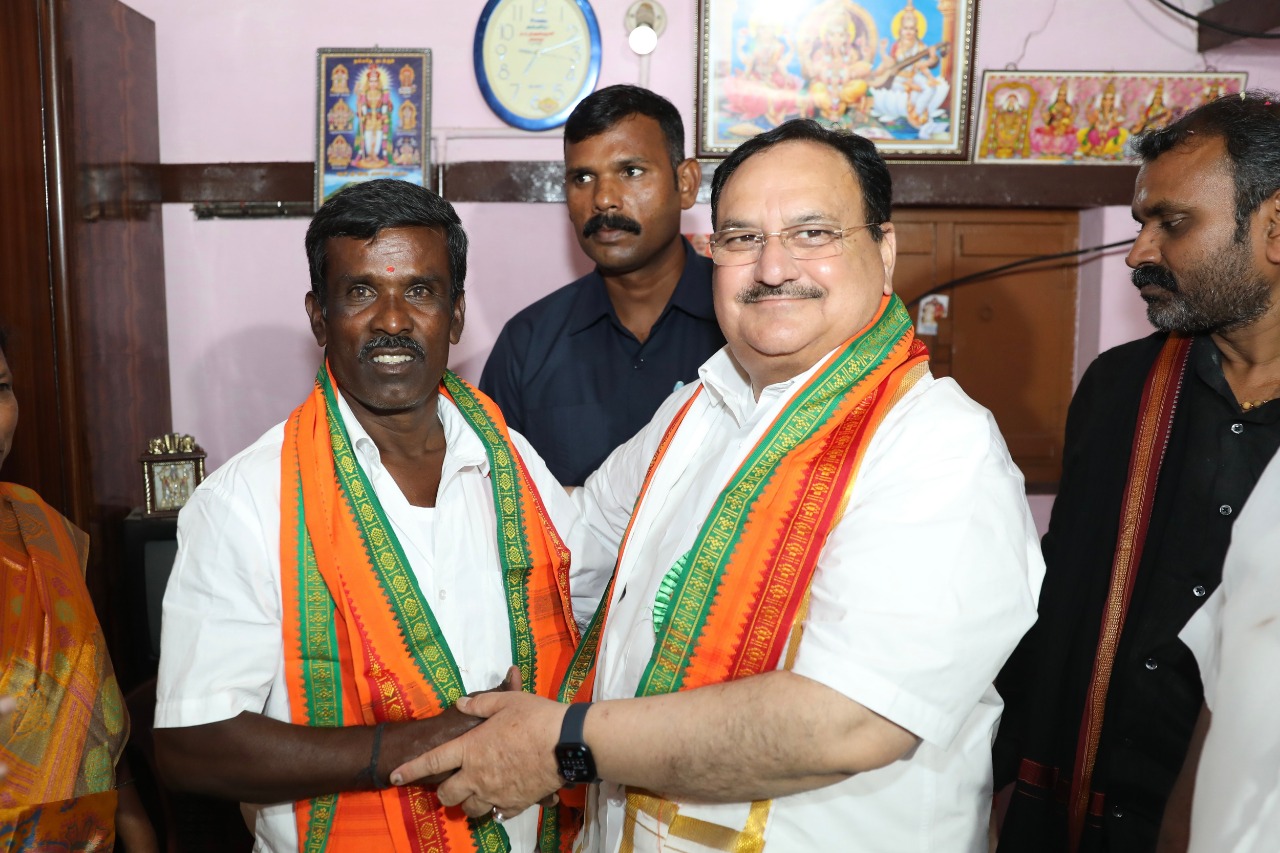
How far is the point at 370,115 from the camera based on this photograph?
10.7ft

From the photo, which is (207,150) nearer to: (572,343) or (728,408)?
(572,343)

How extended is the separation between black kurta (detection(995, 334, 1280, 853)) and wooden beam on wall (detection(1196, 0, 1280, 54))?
1727mm

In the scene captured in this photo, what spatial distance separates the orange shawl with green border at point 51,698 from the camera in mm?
1604

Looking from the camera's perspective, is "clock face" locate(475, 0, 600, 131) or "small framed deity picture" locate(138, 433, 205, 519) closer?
"small framed deity picture" locate(138, 433, 205, 519)

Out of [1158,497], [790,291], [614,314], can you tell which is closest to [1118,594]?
[1158,497]

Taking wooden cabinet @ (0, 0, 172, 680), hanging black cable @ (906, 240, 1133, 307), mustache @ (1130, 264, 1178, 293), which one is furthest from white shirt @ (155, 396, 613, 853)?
hanging black cable @ (906, 240, 1133, 307)

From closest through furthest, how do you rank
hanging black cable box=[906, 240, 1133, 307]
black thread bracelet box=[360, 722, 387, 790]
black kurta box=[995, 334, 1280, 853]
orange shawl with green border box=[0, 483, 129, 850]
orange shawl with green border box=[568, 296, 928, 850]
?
1. orange shawl with green border box=[568, 296, 928, 850]
2. black thread bracelet box=[360, 722, 387, 790]
3. orange shawl with green border box=[0, 483, 129, 850]
4. black kurta box=[995, 334, 1280, 853]
5. hanging black cable box=[906, 240, 1133, 307]

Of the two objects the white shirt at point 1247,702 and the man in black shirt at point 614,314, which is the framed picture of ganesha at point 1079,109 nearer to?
the man in black shirt at point 614,314

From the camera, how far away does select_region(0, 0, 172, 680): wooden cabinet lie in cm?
266

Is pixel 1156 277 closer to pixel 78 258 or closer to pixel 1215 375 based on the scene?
pixel 1215 375

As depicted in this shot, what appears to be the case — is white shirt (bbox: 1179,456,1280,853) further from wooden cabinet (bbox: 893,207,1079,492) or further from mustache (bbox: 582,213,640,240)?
wooden cabinet (bbox: 893,207,1079,492)

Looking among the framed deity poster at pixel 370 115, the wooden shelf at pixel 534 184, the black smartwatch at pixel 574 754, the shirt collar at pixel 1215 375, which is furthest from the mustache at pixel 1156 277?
the framed deity poster at pixel 370 115

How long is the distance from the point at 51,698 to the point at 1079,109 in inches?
132

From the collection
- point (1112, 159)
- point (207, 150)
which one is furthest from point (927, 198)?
point (207, 150)
